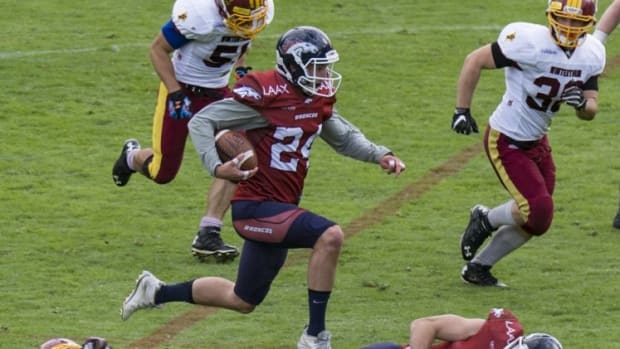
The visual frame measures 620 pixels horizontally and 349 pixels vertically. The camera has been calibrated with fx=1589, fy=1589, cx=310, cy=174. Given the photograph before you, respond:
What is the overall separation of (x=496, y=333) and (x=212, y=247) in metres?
3.48

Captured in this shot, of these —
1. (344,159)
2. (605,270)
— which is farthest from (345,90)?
(605,270)

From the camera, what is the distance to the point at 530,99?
9258mm

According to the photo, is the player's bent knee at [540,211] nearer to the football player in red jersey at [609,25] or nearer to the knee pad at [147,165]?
the football player in red jersey at [609,25]

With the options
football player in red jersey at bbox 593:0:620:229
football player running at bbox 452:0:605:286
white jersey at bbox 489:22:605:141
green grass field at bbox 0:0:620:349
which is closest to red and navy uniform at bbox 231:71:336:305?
green grass field at bbox 0:0:620:349

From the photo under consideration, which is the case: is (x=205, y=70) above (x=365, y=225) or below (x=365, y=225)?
above

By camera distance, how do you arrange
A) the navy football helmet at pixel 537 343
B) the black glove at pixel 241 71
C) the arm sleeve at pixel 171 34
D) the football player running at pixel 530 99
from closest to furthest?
1. the navy football helmet at pixel 537 343
2. the football player running at pixel 530 99
3. the arm sleeve at pixel 171 34
4. the black glove at pixel 241 71

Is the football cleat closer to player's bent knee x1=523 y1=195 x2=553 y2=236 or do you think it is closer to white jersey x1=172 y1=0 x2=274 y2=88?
player's bent knee x1=523 y1=195 x2=553 y2=236

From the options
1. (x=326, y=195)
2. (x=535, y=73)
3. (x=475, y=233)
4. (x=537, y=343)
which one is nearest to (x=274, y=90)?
(x=535, y=73)

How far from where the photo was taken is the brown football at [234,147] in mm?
7793

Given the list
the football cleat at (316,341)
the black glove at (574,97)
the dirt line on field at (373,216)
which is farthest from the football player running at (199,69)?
the football cleat at (316,341)

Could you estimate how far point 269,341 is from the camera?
831 centimetres

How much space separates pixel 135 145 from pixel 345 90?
166 inches

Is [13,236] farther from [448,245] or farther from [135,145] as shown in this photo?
[448,245]

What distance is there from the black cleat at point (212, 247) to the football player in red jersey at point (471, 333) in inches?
116
